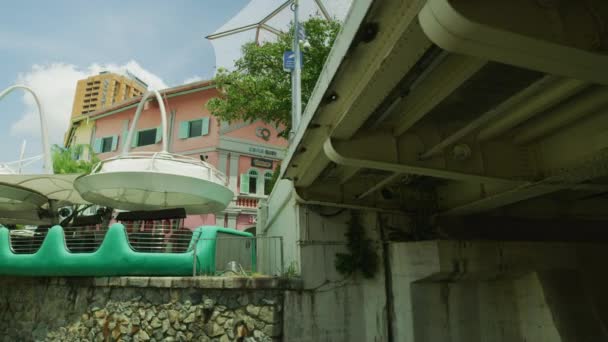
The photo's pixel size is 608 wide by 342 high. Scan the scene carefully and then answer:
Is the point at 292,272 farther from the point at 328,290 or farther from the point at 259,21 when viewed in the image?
the point at 259,21

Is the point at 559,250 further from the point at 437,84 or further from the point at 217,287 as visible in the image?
the point at 217,287

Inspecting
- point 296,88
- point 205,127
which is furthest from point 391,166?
point 205,127

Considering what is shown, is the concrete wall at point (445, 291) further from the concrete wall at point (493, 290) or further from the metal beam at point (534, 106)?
the metal beam at point (534, 106)

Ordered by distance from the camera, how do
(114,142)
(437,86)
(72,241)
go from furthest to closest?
(114,142) < (72,241) < (437,86)

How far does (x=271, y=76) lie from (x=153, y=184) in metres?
8.53

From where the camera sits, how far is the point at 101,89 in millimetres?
100125

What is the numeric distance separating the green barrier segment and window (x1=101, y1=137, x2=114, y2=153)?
18.7 meters

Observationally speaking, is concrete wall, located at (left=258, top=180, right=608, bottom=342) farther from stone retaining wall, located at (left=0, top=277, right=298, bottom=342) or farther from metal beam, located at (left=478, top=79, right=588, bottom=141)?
metal beam, located at (left=478, top=79, right=588, bottom=141)

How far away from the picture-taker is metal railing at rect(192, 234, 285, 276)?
938 cm

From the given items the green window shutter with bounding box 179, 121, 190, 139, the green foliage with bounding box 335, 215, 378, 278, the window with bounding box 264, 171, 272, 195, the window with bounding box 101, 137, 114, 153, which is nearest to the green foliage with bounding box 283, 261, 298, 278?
the green foliage with bounding box 335, 215, 378, 278

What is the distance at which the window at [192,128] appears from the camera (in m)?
24.3

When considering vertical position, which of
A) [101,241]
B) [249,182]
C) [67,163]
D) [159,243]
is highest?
[67,163]

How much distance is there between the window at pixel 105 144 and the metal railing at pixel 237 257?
2023cm

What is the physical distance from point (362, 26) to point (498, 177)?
3.72 meters
